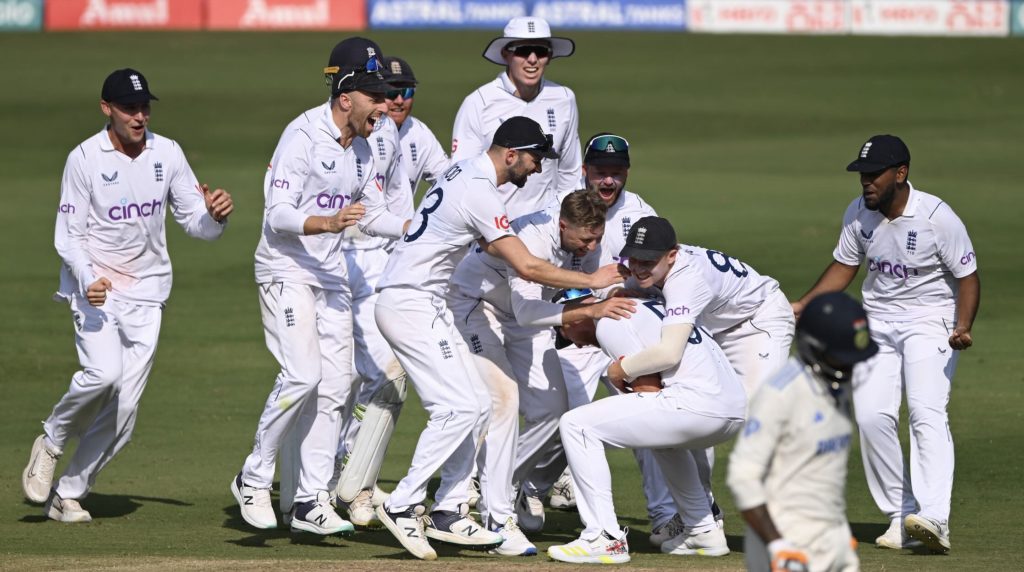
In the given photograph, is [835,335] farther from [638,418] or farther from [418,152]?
[418,152]

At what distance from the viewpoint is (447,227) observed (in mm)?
8984

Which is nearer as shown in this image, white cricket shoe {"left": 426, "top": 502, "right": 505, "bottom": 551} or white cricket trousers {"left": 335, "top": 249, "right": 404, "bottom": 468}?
white cricket shoe {"left": 426, "top": 502, "right": 505, "bottom": 551}

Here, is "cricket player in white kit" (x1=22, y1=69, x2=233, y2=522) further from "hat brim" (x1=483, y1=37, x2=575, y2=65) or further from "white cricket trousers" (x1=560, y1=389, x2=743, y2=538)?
"white cricket trousers" (x1=560, y1=389, x2=743, y2=538)

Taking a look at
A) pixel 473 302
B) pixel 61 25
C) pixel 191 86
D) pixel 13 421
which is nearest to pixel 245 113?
pixel 191 86

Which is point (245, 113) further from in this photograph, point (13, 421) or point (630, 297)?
point (630, 297)

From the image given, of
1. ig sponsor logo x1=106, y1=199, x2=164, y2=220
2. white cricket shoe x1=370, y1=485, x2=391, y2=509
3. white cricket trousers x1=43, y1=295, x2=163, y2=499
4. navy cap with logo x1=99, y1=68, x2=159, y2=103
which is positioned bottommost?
white cricket shoe x1=370, y1=485, x2=391, y2=509

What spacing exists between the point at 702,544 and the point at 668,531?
16.4 inches

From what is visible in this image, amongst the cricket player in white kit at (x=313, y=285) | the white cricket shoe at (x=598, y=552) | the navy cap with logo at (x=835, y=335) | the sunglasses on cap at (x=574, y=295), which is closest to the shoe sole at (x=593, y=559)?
the white cricket shoe at (x=598, y=552)

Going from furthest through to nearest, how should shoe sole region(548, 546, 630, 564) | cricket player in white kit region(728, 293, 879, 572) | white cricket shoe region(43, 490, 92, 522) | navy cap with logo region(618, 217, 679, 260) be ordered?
white cricket shoe region(43, 490, 92, 522) → navy cap with logo region(618, 217, 679, 260) → shoe sole region(548, 546, 630, 564) → cricket player in white kit region(728, 293, 879, 572)

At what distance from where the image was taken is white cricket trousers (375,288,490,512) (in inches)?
346

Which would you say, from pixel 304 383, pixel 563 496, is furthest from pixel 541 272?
pixel 563 496

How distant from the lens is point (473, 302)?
9750mm

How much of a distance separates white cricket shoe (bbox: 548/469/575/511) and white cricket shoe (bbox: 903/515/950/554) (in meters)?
2.82

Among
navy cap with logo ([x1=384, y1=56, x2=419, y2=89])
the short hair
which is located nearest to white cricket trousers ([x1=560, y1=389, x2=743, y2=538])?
the short hair
